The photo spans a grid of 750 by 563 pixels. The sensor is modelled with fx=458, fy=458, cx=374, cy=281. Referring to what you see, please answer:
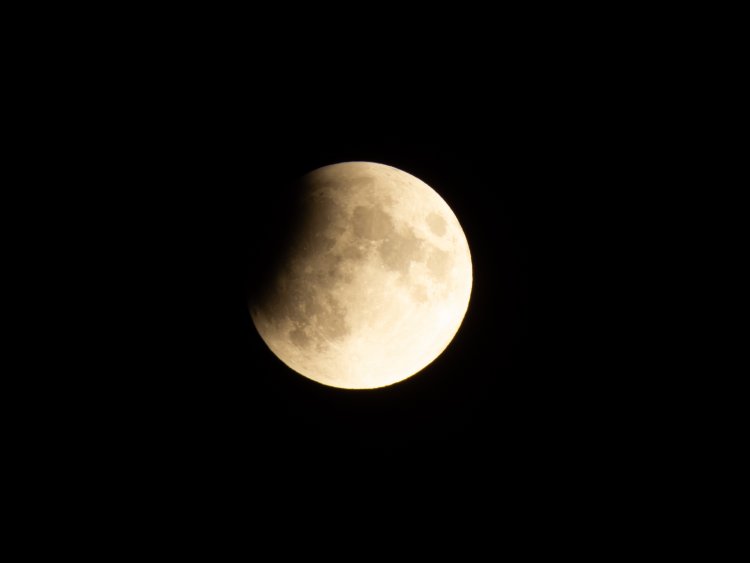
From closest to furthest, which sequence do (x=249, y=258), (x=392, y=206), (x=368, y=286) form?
(x=368, y=286)
(x=392, y=206)
(x=249, y=258)

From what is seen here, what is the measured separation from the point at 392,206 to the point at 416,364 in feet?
3.89

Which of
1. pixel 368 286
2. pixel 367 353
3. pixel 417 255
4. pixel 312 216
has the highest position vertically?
pixel 312 216

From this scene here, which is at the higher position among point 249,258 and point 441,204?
point 441,204

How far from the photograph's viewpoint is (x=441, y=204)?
3480mm

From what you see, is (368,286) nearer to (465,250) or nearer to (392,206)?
(392,206)

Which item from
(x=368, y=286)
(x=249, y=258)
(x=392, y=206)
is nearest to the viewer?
(x=368, y=286)

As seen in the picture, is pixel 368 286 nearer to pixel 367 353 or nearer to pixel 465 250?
pixel 367 353

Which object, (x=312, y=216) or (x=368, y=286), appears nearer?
(x=368, y=286)

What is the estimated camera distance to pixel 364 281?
2.86 m

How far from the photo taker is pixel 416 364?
3.40 m

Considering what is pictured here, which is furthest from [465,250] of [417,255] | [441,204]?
[417,255]

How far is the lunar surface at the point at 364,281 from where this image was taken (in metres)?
2.89

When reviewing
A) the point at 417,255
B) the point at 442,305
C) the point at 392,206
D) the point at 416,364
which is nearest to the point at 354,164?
the point at 392,206

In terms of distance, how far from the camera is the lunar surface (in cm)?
289
